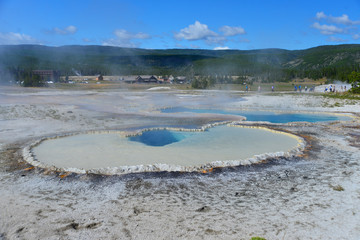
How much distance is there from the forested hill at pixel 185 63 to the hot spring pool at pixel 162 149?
4997 cm

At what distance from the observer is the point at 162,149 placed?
295 inches

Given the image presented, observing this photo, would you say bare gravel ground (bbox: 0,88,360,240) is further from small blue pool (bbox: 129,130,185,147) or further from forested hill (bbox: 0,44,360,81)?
forested hill (bbox: 0,44,360,81)

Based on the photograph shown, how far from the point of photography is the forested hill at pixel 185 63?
238 ft

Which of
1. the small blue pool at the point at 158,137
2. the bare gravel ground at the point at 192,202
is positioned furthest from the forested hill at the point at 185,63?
the bare gravel ground at the point at 192,202

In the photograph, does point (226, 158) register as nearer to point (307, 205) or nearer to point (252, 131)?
point (307, 205)

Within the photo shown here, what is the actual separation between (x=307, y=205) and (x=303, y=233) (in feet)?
2.75

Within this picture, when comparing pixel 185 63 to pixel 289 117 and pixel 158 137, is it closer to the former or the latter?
pixel 289 117

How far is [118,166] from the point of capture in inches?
236

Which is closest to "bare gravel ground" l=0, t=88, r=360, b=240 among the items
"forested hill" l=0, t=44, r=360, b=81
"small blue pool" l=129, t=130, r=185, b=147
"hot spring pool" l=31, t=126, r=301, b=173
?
"hot spring pool" l=31, t=126, r=301, b=173

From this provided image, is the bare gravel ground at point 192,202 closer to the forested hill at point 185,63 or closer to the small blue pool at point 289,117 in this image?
the small blue pool at point 289,117

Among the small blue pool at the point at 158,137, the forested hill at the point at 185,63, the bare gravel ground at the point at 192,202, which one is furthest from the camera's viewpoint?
the forested hill at the point at 185,63

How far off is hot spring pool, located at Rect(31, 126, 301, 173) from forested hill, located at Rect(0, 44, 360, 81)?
164 feet

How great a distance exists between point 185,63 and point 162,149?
152 m

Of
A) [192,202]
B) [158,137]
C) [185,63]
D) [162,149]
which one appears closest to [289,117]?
[158,137]
